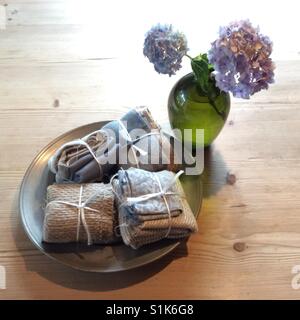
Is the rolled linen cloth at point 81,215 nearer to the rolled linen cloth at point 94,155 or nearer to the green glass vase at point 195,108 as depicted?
the rolled linen cloth at point 94,155

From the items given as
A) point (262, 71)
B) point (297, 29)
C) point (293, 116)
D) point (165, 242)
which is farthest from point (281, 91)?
point (165, 242)

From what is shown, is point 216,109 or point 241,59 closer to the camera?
point 241,59

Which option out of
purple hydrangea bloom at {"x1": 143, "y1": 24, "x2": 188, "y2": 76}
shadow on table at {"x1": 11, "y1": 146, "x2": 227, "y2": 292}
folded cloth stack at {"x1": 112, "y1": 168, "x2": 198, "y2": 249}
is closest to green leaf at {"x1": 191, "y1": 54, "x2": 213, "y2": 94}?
purple hydrangea bloom at {"x1": 143, "y1": 24, "x2": 188, "y2": 76}

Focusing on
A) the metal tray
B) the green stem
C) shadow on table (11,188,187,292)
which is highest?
the green stem

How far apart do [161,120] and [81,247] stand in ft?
1.10

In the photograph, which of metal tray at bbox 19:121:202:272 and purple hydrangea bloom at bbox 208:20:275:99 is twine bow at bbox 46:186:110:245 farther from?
purple hydrangea bloom at bbox 208:20:275:99

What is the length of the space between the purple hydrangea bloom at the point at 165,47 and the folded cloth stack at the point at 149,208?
18cm

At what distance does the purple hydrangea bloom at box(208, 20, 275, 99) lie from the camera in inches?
24.1

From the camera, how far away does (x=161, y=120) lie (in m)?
0.90

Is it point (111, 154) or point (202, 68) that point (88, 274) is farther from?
point (202, 68)

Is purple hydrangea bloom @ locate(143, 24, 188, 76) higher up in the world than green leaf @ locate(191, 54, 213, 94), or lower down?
higher up

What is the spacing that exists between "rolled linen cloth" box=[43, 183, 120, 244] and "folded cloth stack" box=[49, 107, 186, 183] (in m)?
0.04

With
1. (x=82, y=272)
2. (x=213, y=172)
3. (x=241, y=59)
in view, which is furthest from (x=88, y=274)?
(x=241, y=59)
